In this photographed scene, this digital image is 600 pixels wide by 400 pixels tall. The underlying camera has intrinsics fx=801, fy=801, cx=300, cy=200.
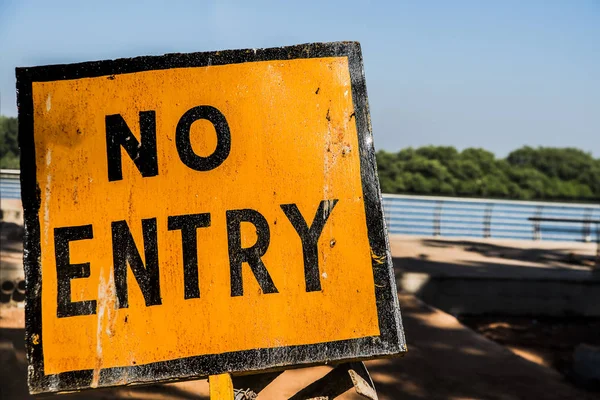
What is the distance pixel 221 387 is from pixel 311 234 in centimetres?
59

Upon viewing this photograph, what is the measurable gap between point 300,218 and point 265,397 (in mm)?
3732

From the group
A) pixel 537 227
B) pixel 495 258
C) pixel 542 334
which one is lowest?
pixel 542 334

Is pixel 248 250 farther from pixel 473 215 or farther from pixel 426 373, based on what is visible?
pixel 473 215

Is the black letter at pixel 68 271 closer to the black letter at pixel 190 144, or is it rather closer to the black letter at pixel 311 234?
the black letter at pixel 190 144

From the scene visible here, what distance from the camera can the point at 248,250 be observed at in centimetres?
273

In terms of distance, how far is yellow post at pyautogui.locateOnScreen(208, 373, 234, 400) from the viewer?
2.65 m

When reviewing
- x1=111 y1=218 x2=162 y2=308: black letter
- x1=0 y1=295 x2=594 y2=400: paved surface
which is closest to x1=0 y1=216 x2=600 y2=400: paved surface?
x1=0 y1=295 x2=594 y2=400: paved surface

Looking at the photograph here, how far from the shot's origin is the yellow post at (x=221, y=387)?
2.65 metres

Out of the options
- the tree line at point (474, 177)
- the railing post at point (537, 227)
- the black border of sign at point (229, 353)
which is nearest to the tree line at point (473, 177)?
the tree line at point (474, 177)

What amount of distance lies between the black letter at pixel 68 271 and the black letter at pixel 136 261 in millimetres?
93

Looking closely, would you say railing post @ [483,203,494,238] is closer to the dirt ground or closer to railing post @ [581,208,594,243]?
railing post @ [581,208,594,243]

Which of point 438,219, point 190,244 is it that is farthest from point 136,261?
point 438,219

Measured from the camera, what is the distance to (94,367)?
265cm

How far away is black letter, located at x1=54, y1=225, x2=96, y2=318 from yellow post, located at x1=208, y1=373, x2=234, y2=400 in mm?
464
